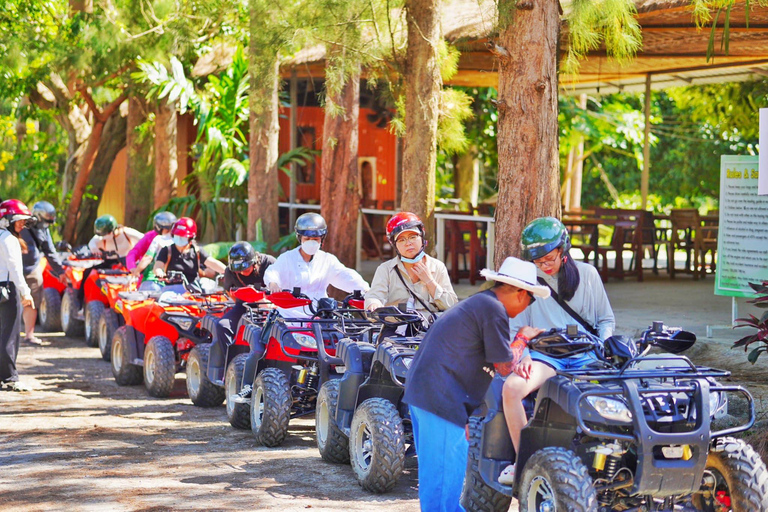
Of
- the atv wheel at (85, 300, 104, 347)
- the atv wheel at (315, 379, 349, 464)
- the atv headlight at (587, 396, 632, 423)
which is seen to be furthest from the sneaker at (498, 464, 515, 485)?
the atv wheel at (85, 300, 104, 347)

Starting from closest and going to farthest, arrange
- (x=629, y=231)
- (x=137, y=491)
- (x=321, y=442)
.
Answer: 1. (x=137, y=491)
2. (x=321, y=442)
3. (x=629, y=231)

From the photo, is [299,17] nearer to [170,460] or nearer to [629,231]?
[170,460]

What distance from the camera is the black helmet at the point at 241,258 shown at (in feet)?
33.1

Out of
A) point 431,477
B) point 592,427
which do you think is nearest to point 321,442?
point 431,477

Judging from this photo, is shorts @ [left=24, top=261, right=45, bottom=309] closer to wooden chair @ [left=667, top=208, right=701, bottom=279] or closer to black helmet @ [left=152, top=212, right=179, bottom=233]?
A: black helmet @ [left=152, top=212, right=179, bottom=233]

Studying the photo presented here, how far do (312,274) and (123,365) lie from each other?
2.91 metres

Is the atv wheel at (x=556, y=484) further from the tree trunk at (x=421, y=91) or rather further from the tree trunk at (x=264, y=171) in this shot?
the tree trunk at (x=264, y=171)

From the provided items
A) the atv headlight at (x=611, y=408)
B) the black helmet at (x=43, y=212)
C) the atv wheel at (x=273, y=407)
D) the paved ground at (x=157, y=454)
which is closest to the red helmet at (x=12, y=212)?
the paved ground at (x=157, y=454)

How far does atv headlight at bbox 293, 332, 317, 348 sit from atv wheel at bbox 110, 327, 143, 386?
370 cm

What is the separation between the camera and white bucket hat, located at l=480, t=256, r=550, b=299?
5.45m

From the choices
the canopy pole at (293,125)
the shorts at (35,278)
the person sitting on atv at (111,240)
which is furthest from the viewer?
the canopy pole at (293,125)

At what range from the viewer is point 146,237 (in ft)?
43.5

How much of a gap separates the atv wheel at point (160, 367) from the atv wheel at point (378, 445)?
163 inches

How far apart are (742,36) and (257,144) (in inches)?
258
